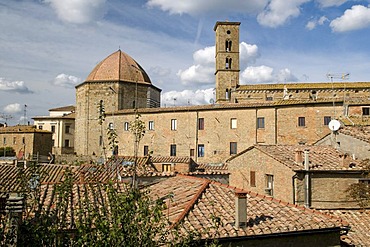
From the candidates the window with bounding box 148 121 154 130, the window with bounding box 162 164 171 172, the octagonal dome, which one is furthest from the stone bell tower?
the window with bounding box 162 164 171 172

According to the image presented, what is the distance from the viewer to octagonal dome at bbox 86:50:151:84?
44188 mm

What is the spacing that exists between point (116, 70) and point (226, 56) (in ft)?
63.3

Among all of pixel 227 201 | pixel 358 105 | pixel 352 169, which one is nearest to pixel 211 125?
pixel 358 105

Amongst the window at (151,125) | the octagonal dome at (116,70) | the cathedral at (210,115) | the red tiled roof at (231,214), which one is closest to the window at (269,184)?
the red tiled roof at (231,214)

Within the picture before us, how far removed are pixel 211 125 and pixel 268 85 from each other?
1712cm

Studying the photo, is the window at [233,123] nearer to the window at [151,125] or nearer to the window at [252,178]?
the window at [151,125]

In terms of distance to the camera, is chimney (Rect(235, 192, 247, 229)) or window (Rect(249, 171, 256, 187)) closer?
chimney (Rect(235, 192, 247, 229))

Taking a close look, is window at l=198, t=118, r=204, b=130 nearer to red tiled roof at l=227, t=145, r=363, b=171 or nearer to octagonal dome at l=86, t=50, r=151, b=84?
octagonal dome at l=86, t=50, r=151, b=84

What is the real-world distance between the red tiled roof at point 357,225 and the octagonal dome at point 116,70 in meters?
32.3

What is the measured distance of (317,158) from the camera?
16703mm

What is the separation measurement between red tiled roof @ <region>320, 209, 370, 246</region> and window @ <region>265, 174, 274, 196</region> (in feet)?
9.61

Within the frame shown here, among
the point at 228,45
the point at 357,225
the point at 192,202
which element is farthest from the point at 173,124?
the point at 192,202

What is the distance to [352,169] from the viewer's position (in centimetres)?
1523

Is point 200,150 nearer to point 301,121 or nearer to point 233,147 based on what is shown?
point 233,147
